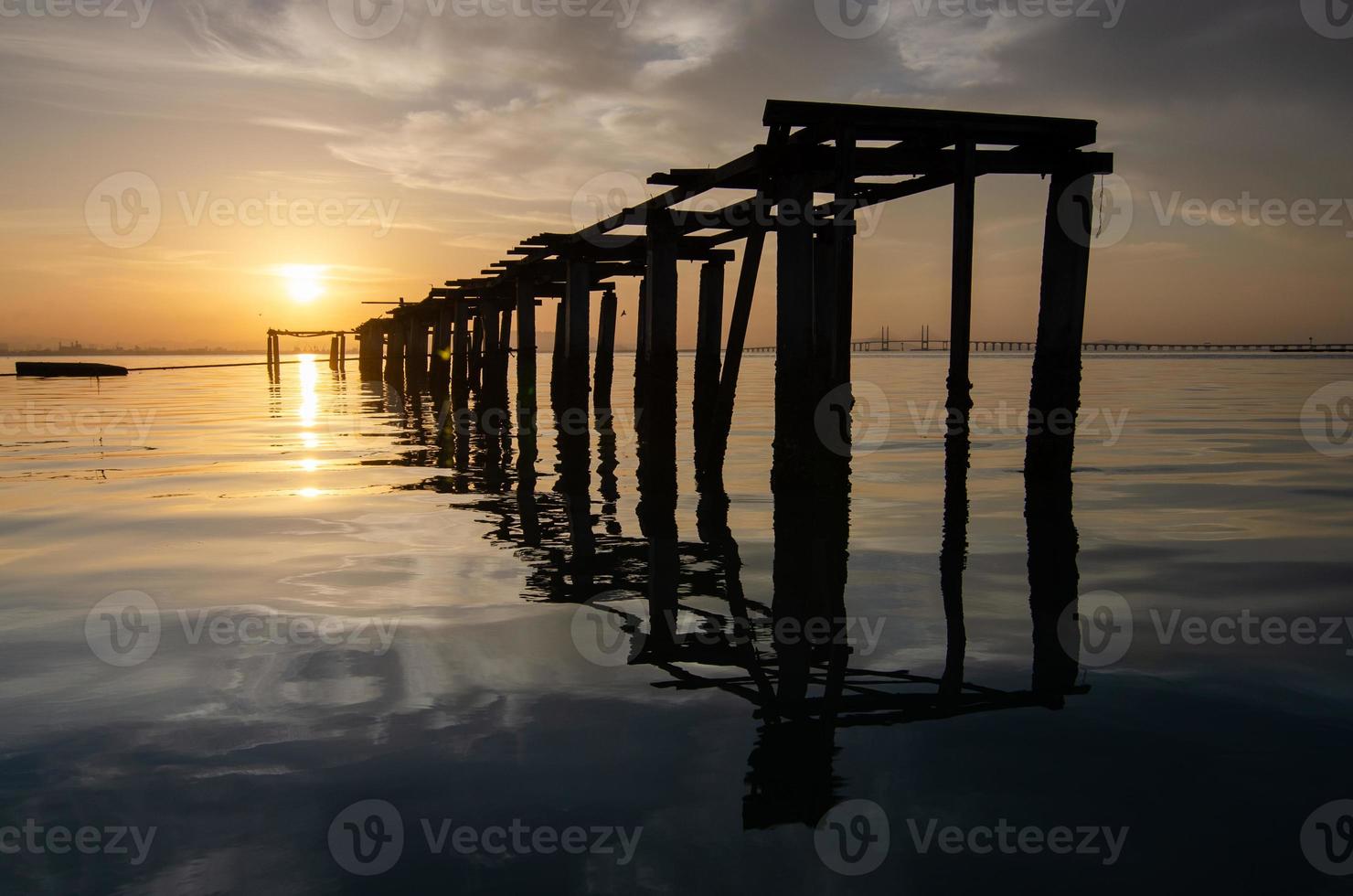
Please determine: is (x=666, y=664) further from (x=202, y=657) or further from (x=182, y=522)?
(x=182, y=522)

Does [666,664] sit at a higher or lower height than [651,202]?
lower

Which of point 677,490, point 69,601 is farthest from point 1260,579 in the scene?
point 69,601

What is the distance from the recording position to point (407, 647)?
21.2 feet

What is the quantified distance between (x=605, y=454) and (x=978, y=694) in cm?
1354
